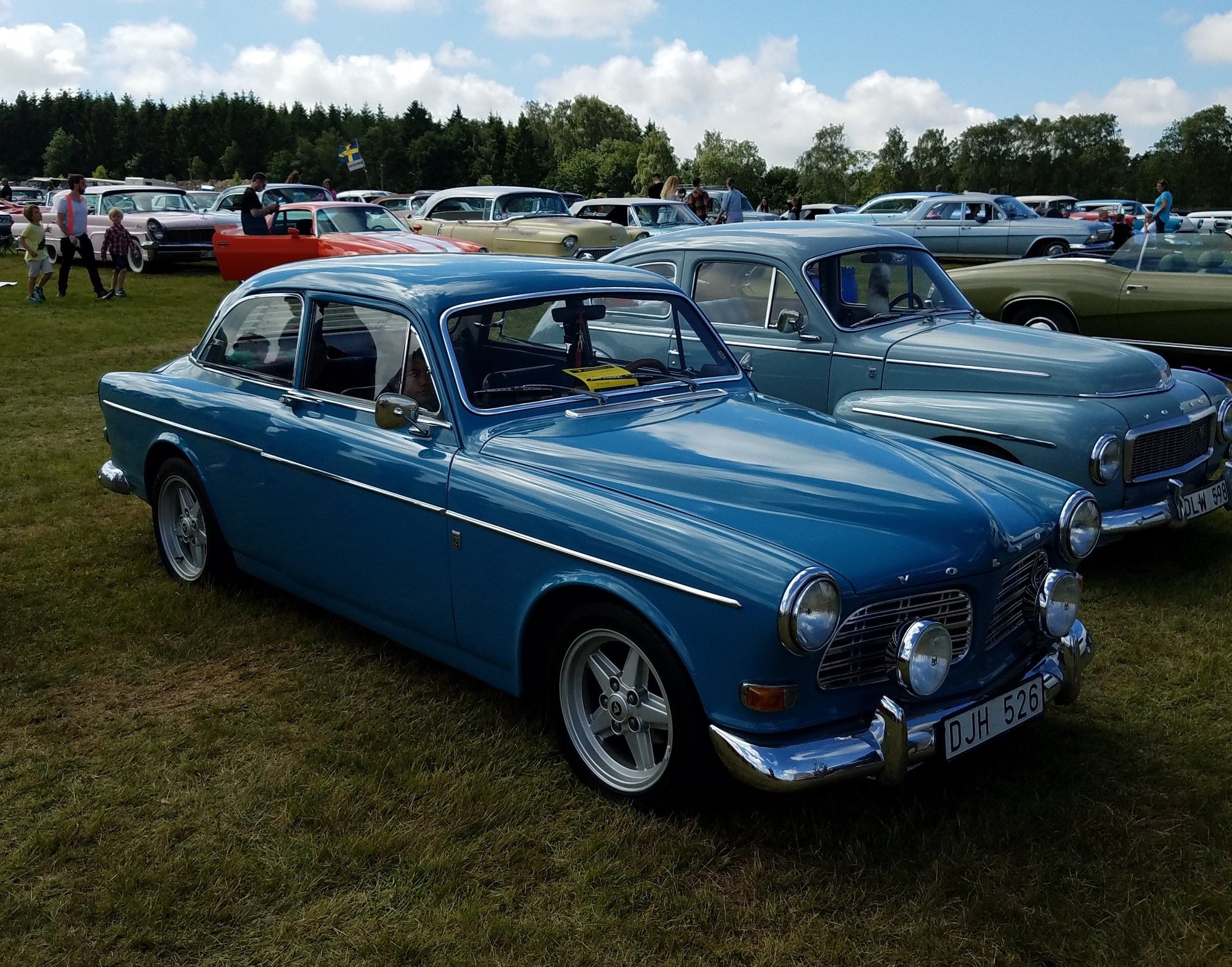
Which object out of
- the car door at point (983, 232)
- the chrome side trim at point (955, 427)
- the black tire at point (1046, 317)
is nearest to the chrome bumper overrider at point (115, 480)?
the chrome side trim at point (955, 427)

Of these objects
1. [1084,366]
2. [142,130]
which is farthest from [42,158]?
[1084,366]

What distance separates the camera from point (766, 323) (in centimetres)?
681

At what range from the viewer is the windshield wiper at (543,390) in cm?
413

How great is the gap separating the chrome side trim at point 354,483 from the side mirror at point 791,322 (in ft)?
10.7

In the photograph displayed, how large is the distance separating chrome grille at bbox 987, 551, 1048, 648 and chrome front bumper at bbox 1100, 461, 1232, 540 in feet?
6.36

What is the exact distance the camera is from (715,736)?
3.11 m

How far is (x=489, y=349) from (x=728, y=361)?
116 cm

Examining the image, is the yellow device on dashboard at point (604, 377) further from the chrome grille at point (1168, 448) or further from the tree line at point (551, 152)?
the tree line at point (551, 152)

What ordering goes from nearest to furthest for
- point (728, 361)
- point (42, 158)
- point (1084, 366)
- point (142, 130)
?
point (728, 361)
point (1084, 366)
point (142, 130)
point (42, 158)

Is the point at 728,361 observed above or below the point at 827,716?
above

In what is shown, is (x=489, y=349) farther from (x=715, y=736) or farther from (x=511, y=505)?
(x=715, y=736)

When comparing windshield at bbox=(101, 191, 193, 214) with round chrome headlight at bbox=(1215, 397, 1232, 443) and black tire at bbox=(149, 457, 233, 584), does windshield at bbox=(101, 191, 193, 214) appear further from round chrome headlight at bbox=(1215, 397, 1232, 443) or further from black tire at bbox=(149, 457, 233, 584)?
round chrome headlight at bbox=(1215, 397, 1232, 443)

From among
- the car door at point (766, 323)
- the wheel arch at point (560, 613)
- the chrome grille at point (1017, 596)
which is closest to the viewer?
the wheel arch at point (560, 613)

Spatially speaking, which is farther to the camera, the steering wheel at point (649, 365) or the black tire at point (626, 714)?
the steering wheel at point (649, 365)
